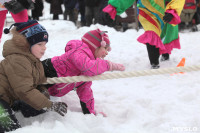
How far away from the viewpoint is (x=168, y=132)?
83.2 inches

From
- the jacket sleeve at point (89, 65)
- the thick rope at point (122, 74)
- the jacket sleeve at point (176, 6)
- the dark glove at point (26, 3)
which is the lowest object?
the thick rope at point (122, 74)

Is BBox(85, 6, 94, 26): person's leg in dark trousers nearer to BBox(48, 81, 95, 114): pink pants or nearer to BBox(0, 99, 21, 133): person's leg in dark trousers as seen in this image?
BBox(48, 81, 95, 114): pink pants

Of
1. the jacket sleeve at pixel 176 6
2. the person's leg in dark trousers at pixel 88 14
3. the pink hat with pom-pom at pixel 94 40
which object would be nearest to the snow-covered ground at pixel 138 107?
the pink hat with pom-pom at pixel 94 40

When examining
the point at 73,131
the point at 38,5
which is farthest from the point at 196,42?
the point at 38,5

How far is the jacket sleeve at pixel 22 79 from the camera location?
1.98m

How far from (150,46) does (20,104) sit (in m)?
2.21

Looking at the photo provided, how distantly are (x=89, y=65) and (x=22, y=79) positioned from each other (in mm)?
607

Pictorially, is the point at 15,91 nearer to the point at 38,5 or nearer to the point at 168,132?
the point at 168,132

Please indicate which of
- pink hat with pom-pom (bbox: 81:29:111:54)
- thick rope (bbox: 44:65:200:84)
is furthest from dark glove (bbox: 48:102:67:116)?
pink hat with pom-pom (bbox: 81:29:111:54)

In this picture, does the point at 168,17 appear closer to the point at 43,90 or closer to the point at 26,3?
the point at 26,3

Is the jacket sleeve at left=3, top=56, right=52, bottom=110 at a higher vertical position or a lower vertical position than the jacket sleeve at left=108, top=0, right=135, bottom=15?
lower

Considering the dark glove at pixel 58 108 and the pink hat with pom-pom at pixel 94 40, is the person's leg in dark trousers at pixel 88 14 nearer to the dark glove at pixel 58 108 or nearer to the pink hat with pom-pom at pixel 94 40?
the pink hat with pom-pom at pixel 94 40

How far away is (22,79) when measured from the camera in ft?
6.51

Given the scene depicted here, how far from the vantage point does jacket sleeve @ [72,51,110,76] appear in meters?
2.35
